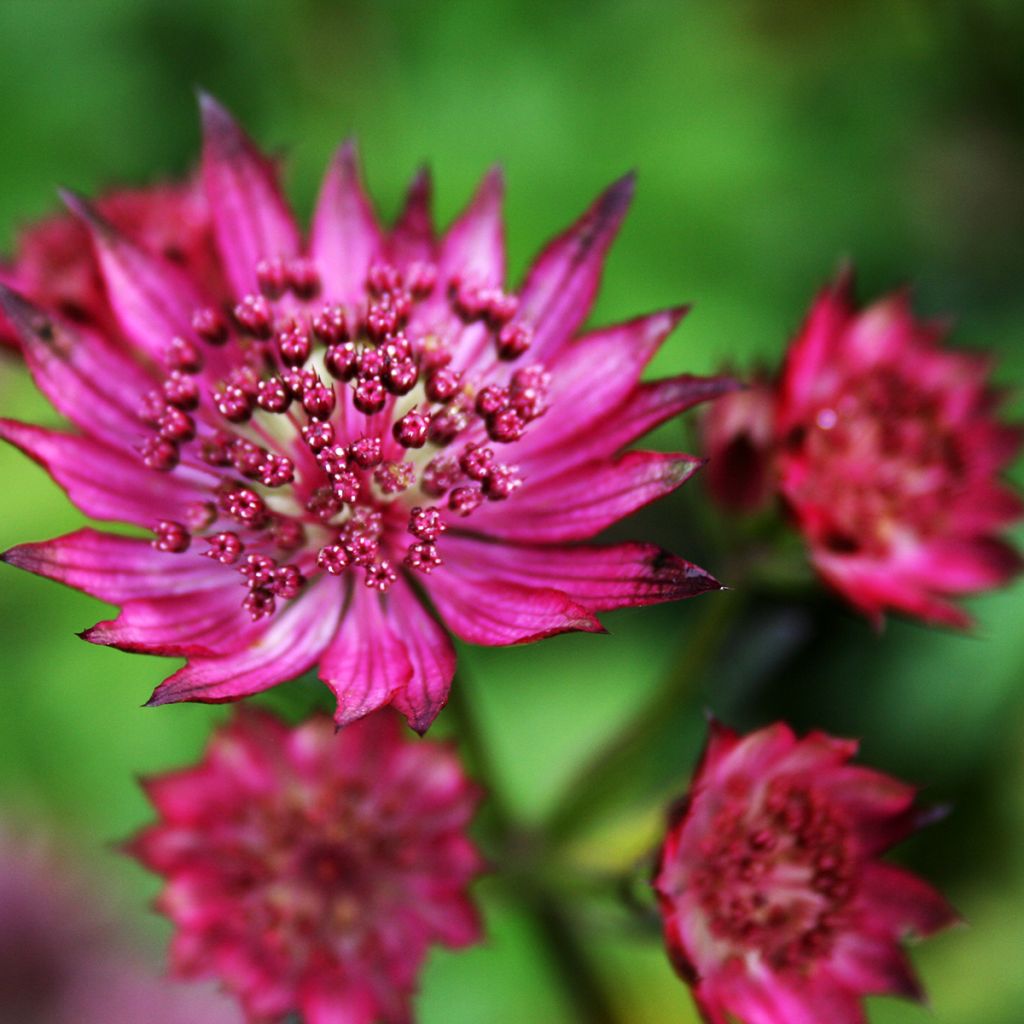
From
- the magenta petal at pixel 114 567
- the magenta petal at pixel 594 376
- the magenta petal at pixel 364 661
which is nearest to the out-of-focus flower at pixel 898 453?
the magenta petal at pixel 594 376

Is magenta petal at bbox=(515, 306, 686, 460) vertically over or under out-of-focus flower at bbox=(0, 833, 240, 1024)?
over

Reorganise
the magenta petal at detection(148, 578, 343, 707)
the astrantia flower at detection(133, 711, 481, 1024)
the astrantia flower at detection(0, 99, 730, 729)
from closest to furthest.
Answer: the magenta petal at detection(148, 578, 343, 707)
the astrantia flower at detection(0, 99, 730, 729)
the astrantia flower at detection(133, 711, 481, 1024)

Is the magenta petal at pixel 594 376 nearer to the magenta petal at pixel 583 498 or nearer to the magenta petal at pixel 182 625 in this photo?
the magenta petal at pixel 583 498

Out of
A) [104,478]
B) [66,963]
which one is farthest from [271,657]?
[66,963]

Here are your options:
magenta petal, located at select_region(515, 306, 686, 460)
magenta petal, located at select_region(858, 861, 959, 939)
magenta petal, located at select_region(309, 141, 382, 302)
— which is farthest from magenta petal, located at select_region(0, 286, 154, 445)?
magenta petal, located at select_region(858, 861, 959, 939)

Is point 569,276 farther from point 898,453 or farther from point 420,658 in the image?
point 898,453

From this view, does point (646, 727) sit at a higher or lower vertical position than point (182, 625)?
lower

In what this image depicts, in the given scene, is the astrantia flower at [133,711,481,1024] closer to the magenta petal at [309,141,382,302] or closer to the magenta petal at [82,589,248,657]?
the magenta petal at [82,589,248,657]
